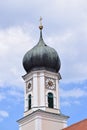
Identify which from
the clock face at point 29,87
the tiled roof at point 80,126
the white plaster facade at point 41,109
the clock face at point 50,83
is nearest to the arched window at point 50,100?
the white plaster facade at point 41,109

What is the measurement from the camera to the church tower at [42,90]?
47156 mm

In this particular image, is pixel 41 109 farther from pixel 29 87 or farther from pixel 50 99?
pixel 29 87

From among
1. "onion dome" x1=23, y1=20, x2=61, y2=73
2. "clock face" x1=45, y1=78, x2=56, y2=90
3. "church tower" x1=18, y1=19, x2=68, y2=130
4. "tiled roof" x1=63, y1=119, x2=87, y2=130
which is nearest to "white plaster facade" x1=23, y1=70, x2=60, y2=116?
"church tower" x1=18, y1=19, x2=68, y2=130

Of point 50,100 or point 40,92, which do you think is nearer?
point 40,92

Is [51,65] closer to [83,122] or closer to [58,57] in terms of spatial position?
A: [58,57]

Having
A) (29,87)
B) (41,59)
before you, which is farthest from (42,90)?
(41,59)

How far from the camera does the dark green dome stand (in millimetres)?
49219

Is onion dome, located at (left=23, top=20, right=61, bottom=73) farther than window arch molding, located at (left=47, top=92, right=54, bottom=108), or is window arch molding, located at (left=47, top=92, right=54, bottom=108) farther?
onion dome, located at (left=23, top=20, right=61, bottom=73)

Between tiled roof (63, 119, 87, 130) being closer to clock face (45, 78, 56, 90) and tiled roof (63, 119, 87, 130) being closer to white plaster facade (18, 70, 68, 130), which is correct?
white plaster facade (18, 70, 68, 130)

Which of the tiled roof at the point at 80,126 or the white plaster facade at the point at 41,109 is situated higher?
the white plaster facade at the point at 41,109

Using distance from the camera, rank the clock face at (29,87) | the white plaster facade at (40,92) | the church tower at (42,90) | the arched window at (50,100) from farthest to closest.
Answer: the clock face at (29,87)
the arched window at (50,100)
the white plaster facade at (40,92)
the church tower at (42,90)

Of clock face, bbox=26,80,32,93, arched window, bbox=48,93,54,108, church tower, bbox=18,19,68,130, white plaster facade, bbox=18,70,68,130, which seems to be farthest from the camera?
A: clock face, bbox=26,80,32,93

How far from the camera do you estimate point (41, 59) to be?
4928 cm

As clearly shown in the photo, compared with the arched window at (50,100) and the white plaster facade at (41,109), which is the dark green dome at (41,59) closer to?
the white plaster facade at (41,109)
